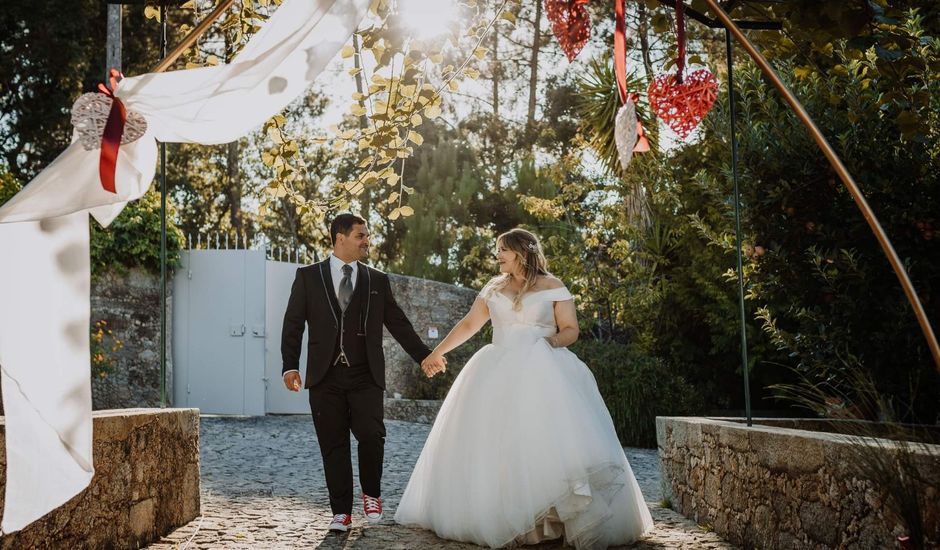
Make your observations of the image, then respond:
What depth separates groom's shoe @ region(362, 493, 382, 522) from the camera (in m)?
5.72

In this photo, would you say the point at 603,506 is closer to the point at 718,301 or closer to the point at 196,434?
the point at 196,434

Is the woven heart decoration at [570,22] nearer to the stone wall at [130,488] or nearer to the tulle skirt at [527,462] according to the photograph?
the tulle skirt at [527,462]

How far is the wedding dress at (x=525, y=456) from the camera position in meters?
4.78

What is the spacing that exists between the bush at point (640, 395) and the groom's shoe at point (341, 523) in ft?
19.8

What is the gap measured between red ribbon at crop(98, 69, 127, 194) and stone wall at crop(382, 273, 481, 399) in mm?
9970

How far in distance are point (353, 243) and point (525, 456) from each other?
5.80 feet

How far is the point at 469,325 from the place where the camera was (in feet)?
19.1

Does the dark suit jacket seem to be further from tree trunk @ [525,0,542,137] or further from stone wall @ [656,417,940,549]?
tree trunk @ [525,0,542,137]

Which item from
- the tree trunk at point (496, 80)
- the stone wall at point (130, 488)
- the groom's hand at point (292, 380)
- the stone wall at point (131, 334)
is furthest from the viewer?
the tree trunk at point (496, 80)

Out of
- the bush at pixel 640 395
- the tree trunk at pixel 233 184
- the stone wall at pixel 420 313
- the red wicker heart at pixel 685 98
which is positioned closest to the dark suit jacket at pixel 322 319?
the red wicker heart at pixel 685 98

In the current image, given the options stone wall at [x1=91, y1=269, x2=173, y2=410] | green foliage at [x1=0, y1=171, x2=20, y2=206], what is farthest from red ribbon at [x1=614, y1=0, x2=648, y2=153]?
stone wall at [x1=91, y1=269, x2=173, y2=410]

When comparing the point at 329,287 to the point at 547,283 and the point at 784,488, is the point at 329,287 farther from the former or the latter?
the point at 784,488

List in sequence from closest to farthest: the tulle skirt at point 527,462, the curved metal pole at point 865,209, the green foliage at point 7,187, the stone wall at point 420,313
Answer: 1. the curved metal pole at point 865,209
2. the tulle skirt at point 527,462
3. the green foliage at point 7,187
4. the stone wall at point 420,313

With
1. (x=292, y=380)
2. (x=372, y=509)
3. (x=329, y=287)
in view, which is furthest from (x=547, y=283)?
(x=372, y=509)
